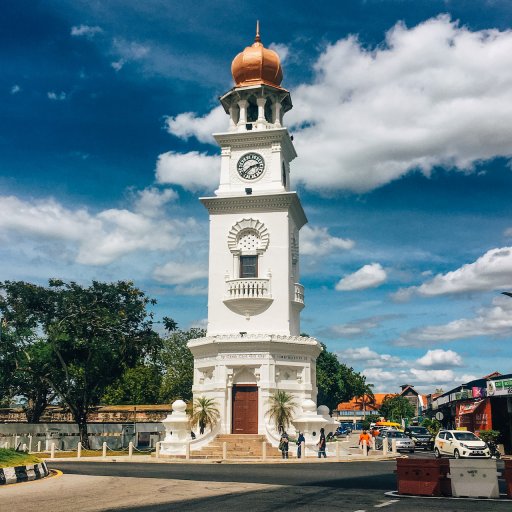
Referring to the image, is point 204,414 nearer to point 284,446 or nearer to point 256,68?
→ point 284,446

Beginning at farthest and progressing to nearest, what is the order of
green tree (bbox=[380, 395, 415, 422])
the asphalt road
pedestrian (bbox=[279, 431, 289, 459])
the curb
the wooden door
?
green tree (bbox=[380, 395, 415, 422]), the wooden door, pedestrian (bbox=[279, 431, 289, 459]), the curb, the asphalt road

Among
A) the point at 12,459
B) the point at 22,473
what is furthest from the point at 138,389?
the point at 22,473

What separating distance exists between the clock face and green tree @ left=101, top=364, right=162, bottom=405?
33.5 metres

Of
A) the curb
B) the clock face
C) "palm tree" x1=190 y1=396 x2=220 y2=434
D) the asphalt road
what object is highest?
the clock face

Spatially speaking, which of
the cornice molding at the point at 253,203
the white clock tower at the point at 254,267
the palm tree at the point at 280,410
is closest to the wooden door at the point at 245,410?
the white clock tower at the point at 254,267

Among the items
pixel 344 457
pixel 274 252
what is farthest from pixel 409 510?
pixel 274 252

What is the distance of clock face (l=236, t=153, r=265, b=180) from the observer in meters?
42.2

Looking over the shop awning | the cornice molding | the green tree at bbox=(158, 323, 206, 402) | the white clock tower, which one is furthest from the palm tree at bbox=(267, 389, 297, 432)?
the green tree at bbox=(158, 323, 206, 402)

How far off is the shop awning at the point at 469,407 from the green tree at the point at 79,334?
2353 centimetres

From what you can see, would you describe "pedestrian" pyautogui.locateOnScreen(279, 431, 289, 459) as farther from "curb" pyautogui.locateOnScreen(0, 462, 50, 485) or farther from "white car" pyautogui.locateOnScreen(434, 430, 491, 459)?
"curb" pyautogui.locateOnScreen(0, 462, 50, 485)

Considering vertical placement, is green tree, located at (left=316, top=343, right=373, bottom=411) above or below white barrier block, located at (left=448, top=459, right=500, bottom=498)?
above

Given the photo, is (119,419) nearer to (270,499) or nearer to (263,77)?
(263,77)

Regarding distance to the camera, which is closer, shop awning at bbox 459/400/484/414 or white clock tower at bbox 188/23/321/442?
white clock tower at bbox 188/23/321/442

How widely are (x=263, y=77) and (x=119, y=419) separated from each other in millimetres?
31198
